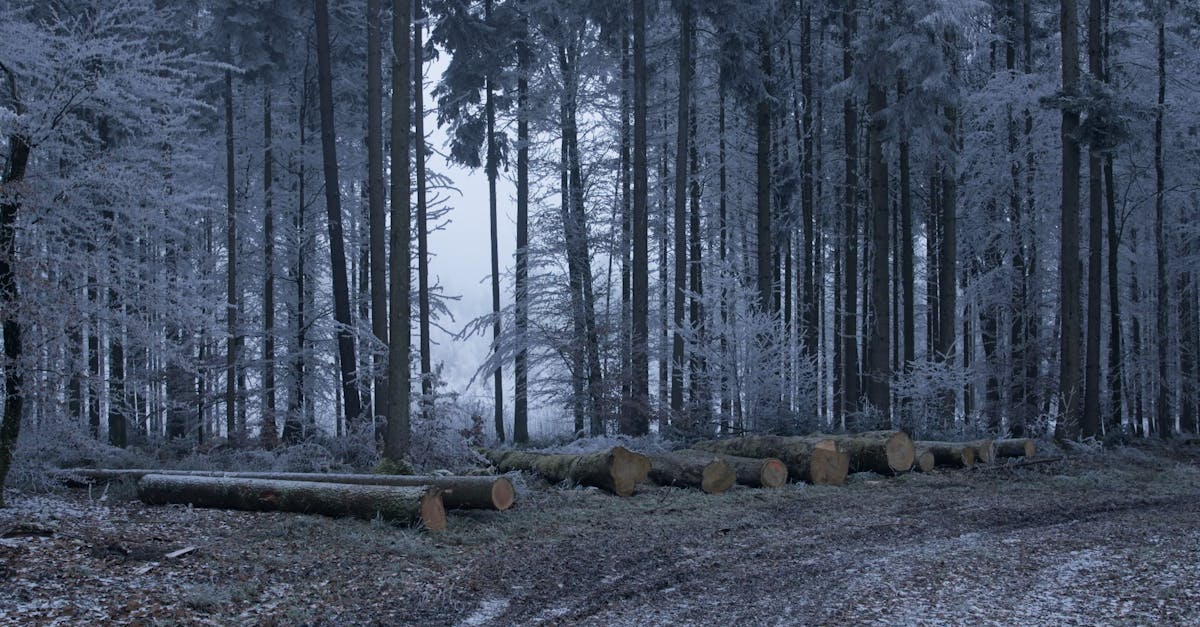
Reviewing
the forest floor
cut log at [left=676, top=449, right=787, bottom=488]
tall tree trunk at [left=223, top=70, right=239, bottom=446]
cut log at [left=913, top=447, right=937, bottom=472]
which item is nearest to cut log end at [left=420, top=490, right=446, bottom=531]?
the forest floor

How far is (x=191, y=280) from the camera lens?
485 inches

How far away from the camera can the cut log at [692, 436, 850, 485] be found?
14.0 metres

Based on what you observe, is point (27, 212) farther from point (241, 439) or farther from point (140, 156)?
point (241, 439)

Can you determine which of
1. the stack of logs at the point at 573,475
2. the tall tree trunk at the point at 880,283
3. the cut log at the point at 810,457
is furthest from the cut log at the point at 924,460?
the tall tree trunk at the point at 880,283

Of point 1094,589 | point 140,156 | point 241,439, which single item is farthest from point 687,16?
point 1094,589

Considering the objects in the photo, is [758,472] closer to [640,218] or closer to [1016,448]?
[1016,448]

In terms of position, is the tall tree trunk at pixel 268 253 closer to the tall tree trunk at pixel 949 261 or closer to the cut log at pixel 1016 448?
the tall tree trunk at pixel 949 261

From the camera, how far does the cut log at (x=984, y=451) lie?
15.5 meters

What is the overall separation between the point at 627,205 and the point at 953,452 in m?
10.9

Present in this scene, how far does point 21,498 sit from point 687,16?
15966 millimetres

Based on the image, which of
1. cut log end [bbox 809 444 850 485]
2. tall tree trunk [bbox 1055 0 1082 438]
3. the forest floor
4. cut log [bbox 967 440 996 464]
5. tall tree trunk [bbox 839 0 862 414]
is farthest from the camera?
tall tree trunk [bbox 839 0 862 414]

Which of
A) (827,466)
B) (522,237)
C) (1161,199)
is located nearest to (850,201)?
(1161,199)

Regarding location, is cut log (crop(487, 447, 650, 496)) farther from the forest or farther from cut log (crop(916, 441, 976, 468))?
cut log (crop(916, 441, 976, 468))

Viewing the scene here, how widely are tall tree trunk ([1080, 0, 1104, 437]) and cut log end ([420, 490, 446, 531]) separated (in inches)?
564
